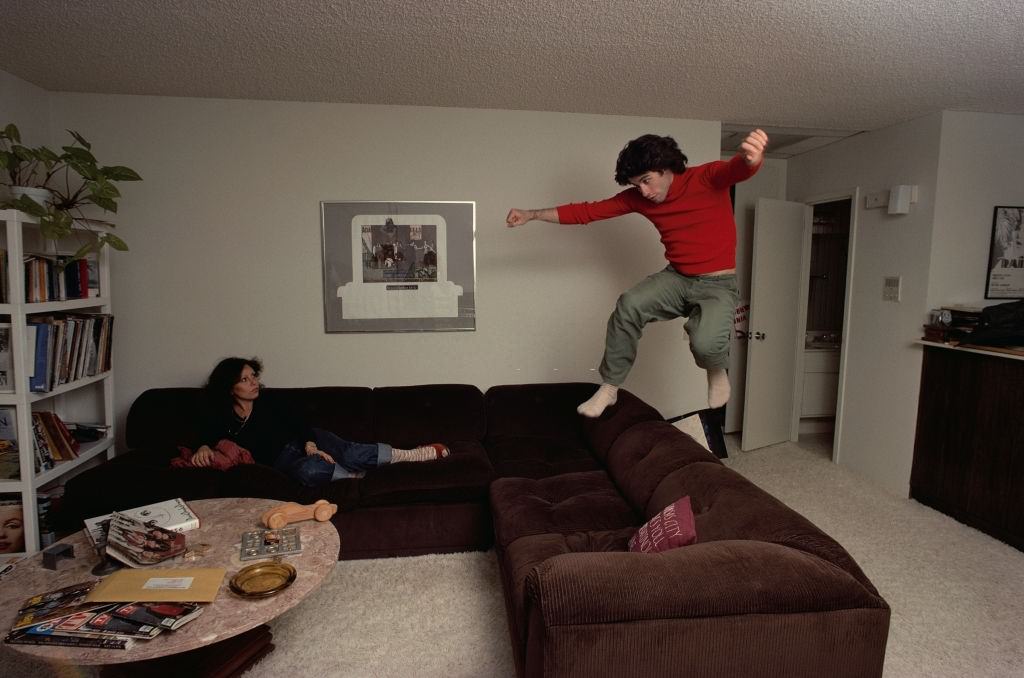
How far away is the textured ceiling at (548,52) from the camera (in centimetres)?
208

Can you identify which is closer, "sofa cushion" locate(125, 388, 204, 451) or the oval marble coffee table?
the oval marble coffee table

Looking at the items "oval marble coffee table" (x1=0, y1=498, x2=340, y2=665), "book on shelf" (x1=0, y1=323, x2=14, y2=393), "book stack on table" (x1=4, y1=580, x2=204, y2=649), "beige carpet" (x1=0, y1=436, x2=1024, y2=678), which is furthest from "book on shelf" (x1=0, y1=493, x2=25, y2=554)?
"book stack on table" (x1=4, y1=580, x2=204, y2=649)

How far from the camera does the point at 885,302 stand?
3.64 m

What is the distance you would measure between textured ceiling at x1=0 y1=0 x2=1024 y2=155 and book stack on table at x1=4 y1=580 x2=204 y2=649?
2069 millimetres

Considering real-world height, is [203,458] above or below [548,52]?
below

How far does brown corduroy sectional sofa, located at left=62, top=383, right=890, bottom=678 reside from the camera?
112cm

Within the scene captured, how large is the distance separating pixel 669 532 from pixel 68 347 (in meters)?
2.86

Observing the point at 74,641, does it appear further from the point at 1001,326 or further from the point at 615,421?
the point at 1001,326

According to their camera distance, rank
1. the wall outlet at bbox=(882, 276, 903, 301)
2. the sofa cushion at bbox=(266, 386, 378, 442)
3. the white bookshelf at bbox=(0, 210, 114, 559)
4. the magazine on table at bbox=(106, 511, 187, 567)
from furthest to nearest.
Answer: the wall outlet at bbox=(882, 276, 903, 301) → the sofa cushion at bbox=(266, 386, 378, 442) → the white bookshelf at bbox=(0, 210, 114, 559) → the magazine on table at bbox=(106, 511, 187, 567)

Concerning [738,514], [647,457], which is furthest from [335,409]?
[738,514]

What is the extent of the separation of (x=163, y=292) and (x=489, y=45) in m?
2.35

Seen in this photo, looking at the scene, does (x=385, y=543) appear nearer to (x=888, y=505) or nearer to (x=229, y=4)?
(x=229, y=4)

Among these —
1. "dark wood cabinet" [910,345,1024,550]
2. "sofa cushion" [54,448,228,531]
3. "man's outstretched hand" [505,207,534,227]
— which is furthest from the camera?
"dark wood cabinet" [910,345,1024,550]

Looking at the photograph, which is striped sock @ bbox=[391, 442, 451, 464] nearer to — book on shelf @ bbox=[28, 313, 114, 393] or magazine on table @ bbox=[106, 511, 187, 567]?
magazine on table @ bbox=[106, 511, 187, 567]
